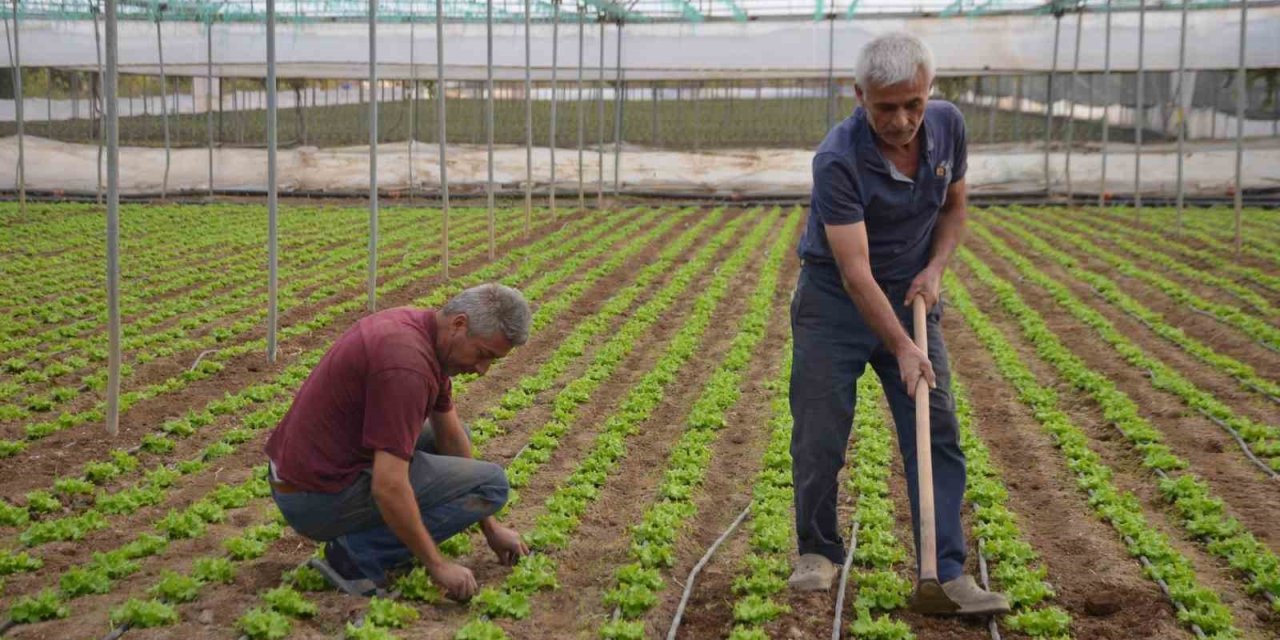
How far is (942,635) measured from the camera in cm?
452

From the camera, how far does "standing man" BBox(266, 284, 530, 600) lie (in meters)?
4.29

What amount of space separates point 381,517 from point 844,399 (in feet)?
5.77

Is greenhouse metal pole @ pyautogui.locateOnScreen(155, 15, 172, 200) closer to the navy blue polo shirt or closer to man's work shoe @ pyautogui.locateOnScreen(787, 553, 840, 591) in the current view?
man's work shoe @ pyautogui.locateOnScreen(787, 553, 840, 591)

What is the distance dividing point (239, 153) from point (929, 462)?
82.4 ft

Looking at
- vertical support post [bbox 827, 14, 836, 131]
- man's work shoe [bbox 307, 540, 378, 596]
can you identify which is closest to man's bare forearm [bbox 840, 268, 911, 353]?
man's work shoe [bbox 307, 540, 378, 596]

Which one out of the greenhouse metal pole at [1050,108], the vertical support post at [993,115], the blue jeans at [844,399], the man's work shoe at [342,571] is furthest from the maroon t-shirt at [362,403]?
the vertical support post at [993,115]

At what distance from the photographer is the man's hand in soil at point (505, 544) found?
506 centimetres

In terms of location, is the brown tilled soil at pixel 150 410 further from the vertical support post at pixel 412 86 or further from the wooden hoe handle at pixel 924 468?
the vertical support post at pixel 412 86

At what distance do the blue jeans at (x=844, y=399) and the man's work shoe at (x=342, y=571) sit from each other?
167 centimetres

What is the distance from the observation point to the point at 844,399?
4621 millimetres

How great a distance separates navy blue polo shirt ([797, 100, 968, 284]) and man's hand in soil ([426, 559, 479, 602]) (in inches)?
67.0

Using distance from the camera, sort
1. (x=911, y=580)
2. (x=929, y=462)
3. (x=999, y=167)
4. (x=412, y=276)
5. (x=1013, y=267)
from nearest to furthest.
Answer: (x=929, y=462) → (x=911, y=580) → (x=412, y=276) → (x=1013, y=267) → (x=999, y=167)

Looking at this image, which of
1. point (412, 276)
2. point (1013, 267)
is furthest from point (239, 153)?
point (1013, 267)

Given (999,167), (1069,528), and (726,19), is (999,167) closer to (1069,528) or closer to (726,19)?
(726,19)
